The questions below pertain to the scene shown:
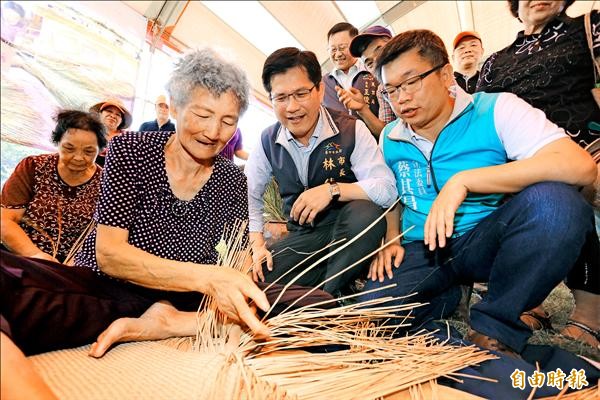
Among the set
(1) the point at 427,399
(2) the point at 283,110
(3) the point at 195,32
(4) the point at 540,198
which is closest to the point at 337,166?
(2) the point at 283,110

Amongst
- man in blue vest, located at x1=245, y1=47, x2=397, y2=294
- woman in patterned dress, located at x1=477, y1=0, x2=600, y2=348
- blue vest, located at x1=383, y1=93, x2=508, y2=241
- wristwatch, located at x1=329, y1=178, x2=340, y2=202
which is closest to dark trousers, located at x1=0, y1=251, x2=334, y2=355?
man in blue vest, located at x1=245, y1=47, x2=397, y2=294

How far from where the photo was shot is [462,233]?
134cm

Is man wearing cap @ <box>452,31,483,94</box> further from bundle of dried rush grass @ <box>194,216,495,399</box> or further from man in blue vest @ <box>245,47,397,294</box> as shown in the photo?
bundle of dried rush grass @ <box>194,216,495,399</box>

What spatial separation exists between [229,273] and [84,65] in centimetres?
250

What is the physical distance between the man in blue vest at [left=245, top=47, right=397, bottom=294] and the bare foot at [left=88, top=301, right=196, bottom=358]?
41 cm

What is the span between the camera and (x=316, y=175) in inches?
68.3

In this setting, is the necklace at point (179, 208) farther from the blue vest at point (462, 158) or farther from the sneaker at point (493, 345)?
the sneaker at point (493, 345)

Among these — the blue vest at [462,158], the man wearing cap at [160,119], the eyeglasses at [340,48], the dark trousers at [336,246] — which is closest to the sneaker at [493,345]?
the blue vest at [462,158]

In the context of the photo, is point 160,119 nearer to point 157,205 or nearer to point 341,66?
point 341,66

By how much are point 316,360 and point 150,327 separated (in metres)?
0.51

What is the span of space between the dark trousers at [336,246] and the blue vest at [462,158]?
21 cm

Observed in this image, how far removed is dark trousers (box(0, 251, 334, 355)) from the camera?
2.25ft

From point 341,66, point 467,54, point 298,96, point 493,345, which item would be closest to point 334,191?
point 298,96

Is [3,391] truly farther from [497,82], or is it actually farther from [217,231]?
[497,82]
